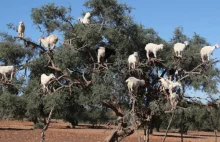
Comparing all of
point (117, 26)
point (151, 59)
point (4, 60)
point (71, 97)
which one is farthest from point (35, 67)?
point (4, 60)

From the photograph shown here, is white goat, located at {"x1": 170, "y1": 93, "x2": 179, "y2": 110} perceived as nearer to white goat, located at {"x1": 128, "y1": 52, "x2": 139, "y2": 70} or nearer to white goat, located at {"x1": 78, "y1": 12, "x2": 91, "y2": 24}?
Result: white goat, located at {"x1": 128, "y1": 52, "x2": 139, "y2": 70}

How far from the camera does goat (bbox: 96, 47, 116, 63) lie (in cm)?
1288

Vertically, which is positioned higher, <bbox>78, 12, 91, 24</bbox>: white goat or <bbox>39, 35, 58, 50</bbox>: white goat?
<bbox>78, 12, 91, 24</bbox>: white goat

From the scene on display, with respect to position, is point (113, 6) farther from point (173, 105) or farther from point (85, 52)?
point (173, 105)

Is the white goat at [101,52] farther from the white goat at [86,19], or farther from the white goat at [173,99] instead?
the white goat at [173,99]

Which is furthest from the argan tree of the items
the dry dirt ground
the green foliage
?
the green foliage

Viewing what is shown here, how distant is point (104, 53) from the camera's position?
1306 centimetres

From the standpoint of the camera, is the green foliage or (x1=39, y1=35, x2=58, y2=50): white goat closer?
(x1=39, y1=35, x2=58, y2=50): white goat

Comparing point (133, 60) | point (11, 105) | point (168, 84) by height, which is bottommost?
point (168, 84)

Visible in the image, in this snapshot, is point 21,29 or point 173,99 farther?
point 21,29

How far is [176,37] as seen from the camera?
56.7 ft

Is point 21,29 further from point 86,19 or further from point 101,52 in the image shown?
point 101,52

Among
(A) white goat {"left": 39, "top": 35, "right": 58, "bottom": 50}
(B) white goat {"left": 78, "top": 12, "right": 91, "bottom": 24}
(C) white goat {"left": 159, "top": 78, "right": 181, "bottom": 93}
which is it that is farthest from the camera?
(B) white goat {"left": 78, "top": 12, "right": 91, "bottom": 24}

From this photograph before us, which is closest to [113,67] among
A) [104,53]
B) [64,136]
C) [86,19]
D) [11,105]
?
[104,53]
